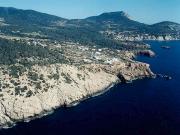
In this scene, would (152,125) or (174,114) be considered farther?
(174,114)

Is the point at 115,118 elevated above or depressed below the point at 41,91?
below

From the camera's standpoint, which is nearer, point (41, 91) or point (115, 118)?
point (115, 118)

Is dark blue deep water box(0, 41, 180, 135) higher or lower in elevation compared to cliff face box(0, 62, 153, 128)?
lower

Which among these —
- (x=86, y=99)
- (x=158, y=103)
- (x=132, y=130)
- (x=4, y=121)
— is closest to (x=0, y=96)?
(x=4, y=121)

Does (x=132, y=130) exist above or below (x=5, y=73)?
below

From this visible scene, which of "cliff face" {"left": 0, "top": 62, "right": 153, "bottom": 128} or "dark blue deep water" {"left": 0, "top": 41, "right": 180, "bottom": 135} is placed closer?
"dark blue deep water" {"left": 0, "top": 41, "right": 180, "bottom": 135}

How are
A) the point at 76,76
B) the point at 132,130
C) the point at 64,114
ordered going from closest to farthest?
the point at 132,130, the point at 64,114, the point at 76,76

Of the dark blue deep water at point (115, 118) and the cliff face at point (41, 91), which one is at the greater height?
the cliff face at point (41, 91)

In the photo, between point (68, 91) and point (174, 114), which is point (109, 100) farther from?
point (174, 114)

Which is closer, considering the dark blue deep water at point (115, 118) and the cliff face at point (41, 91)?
the dark blue deep water at point (115, 118)

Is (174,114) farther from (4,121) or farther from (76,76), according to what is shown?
→ (4,121)

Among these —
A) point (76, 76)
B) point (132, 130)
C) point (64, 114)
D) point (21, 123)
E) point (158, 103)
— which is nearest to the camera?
point (132, 130)
